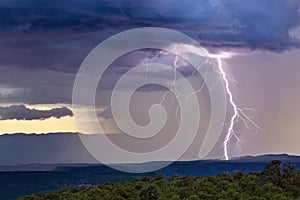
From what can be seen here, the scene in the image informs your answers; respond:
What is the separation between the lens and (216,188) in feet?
163

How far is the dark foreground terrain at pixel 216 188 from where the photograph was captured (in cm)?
4716

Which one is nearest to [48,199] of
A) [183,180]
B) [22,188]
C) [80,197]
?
[80,197]

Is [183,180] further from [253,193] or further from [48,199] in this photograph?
[48,199]

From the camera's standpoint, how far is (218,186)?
5012 cm

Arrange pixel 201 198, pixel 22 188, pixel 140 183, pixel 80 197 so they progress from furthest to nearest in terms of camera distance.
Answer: pixel 22 188
pixel 140 183
pixel 80 197
pixel 201 198

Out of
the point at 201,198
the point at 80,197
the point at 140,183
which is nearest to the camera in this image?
the point at 201,198

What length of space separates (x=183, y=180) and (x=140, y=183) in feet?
13.6

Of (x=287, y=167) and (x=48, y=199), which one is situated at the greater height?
(x=287, y=167)

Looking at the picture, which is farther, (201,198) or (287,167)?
(287,167)

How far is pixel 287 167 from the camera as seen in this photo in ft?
169

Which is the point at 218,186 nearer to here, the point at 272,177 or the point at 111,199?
the point at 272,177

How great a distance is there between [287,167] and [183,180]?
889 cm

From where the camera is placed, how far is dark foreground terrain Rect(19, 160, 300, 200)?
47.2 meters

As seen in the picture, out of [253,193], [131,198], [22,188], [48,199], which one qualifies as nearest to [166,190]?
[131,198]
